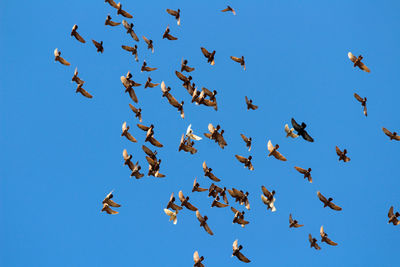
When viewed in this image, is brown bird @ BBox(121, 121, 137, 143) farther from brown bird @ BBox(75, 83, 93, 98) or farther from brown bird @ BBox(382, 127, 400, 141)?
brown bird @ BBox(382, 127, 400, 141)

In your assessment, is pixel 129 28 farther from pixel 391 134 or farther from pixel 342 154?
pixel 391 134

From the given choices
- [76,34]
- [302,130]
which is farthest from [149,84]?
[302,130]

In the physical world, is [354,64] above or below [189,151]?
above

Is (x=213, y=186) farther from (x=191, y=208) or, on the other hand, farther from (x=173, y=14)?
(x=173, y=14)

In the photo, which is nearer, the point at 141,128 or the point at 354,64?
the point at 141,128

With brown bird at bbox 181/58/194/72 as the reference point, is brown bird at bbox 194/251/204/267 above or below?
below

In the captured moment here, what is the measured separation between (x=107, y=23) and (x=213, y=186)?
11262 mm

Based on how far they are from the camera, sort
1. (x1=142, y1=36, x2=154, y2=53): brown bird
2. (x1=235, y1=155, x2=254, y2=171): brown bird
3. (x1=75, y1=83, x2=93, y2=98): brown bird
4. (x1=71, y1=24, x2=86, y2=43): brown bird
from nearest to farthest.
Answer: (x1=235, y1=155, x2=254, y2=171): brown bird
(x1=71, y1=24, x2=86, y2=43): brown bird
(x1=142, y1=36, x2=154, y2=53): brown bird
(x1=75, y1=83, x2=93, y2=98): brown bird

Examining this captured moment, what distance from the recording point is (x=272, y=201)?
99.6 ft

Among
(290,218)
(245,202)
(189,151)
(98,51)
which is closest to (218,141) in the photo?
(189,151)

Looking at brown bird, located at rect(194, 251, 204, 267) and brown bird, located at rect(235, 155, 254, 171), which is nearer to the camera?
brown bird, located at rect(194, 251, 204, 267)

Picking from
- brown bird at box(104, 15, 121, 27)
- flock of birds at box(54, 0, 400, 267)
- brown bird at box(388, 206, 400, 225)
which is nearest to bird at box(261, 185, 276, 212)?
flock of birds at box(54, 0, 400, 267)

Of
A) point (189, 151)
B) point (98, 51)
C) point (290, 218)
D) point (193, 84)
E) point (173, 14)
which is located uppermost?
point (173, 14)

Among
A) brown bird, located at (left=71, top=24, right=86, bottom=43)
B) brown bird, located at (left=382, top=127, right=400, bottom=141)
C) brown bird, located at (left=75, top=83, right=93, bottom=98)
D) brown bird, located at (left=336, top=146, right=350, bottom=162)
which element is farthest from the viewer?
brown bird, located at (left=382, top=127, right=400, bottom=141)
